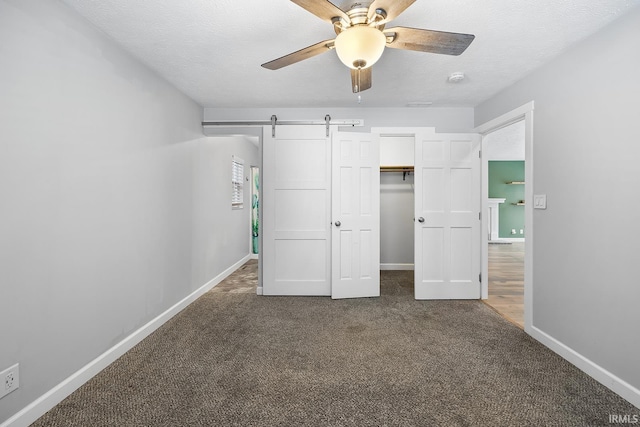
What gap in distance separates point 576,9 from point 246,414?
3.06m

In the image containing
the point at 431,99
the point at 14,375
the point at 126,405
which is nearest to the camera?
the point at 14,375

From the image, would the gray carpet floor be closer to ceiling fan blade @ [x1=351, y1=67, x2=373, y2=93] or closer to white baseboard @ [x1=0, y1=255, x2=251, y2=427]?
white baseboard @ [x1=0, y1=255, x2=251, y2=427]

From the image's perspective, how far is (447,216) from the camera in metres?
Result: 3.62

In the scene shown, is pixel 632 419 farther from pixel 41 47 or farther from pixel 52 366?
pixel 41 47

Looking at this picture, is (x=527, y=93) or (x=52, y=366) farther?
(x=527, y=93)

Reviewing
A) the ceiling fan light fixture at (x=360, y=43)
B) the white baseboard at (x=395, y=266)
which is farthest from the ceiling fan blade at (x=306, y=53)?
the white baseboard at (x=395, y=266)

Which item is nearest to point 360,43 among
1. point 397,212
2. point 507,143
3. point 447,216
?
point 447,216

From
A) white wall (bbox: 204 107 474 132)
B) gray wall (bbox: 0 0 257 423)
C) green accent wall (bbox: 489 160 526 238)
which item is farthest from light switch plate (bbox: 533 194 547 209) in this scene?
green accent wall (bbox: 489 160 526 238)

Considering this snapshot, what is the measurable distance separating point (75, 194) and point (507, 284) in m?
5.03

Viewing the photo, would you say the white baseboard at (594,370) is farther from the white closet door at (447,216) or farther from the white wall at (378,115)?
the white wall at (378,115)

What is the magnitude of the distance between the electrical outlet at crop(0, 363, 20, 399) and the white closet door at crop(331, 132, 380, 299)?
9.00ft

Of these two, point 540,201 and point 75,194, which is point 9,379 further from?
point 540,201

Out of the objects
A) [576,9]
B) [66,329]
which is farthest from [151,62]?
[576,9]

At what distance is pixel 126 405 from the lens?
1.71 m
